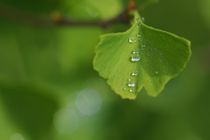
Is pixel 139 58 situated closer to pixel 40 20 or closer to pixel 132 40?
pixel 132 40

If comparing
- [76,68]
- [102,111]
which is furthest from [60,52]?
[102,111]

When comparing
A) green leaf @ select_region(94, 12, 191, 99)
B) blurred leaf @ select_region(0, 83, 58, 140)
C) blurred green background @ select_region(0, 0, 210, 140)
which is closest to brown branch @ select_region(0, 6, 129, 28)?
blurred green background @ select_region(0, 0, 210, 140)

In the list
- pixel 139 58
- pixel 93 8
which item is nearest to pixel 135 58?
pixel 139 58

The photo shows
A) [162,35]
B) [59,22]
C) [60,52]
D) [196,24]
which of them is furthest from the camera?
[196,24]

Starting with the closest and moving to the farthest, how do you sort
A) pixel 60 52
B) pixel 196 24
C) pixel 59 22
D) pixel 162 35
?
pixel 162 35 < pixel 59 22 < pixel 60 52 < pixel 196 24

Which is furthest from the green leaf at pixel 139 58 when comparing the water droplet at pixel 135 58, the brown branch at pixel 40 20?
the brown branch at pixel 40 20

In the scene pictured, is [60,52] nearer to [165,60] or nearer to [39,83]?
[39,83]
